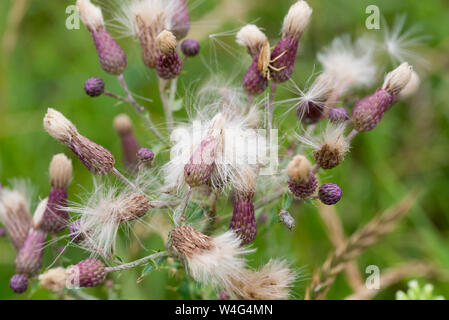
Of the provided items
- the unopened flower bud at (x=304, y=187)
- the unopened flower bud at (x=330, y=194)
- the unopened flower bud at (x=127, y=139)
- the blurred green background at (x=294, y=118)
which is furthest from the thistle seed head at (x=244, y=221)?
the blurred green background at (x=294, y=118)

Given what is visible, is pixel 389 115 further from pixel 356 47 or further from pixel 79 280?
pixel 79 280

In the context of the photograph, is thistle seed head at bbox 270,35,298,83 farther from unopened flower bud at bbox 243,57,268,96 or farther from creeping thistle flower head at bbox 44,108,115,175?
creeping thistle flower head at bbox 44,108,115,175

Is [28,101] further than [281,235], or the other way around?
[28,101]

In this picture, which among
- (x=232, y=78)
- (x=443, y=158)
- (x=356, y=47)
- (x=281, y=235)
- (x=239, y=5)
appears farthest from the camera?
(x=239, y=5)

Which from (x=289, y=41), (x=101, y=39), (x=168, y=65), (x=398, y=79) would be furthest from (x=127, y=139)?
(x=398, y=79)

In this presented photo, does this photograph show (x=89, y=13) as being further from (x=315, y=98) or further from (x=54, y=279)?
(x=54, y=279)

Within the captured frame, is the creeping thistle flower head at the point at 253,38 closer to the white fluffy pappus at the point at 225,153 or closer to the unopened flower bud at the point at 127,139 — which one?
the white fluffy pappus at the point at 225,153

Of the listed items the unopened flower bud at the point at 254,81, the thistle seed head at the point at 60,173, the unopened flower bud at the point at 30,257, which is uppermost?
the unopened flower bud at the point at 254,81

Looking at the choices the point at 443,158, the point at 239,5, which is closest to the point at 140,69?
the point at 239,5
